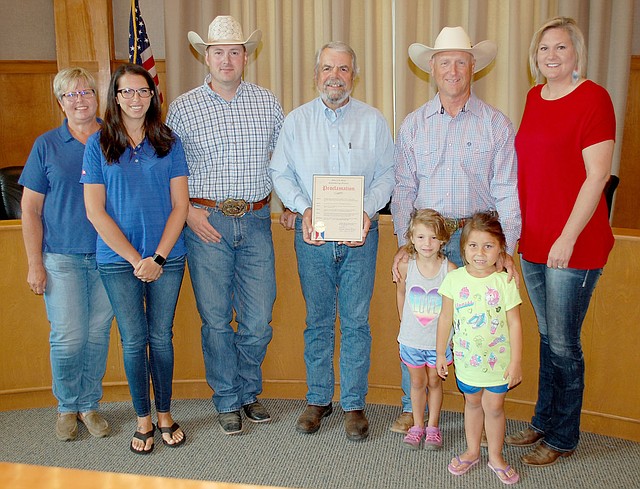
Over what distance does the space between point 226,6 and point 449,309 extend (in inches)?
186

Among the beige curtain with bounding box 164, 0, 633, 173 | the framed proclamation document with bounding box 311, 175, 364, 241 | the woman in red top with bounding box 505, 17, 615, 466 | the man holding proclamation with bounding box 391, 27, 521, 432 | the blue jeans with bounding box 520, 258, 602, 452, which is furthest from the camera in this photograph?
the beige curtain with bounding box 164, 0, 633, 173

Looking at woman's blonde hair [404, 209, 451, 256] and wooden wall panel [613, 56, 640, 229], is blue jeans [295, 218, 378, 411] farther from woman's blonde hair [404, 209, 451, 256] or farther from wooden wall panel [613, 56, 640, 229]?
wooden wall panel [613, 56, 640, 229]

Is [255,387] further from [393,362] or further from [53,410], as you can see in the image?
[53,410]

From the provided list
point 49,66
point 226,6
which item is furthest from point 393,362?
point 49,66

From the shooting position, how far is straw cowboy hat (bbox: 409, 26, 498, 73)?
2908mm

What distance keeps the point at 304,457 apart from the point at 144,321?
97cm

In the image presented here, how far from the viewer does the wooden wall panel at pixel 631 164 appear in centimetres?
610

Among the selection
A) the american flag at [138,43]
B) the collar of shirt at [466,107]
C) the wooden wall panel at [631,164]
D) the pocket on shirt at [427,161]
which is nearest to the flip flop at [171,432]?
the pocket on shirt at [427,161]

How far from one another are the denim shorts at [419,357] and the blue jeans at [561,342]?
0.44 metres

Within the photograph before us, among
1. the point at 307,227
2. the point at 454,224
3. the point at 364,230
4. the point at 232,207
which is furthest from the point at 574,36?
the point at 232,207

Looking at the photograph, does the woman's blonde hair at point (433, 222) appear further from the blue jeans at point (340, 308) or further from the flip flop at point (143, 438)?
the flip flop at point (143, 438)

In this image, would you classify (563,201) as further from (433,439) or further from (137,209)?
(137,209)

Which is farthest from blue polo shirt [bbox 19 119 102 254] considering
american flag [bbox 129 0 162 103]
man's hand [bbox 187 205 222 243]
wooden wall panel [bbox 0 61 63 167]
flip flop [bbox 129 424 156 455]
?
wooden wall panel [bbox 0 61 63 167]

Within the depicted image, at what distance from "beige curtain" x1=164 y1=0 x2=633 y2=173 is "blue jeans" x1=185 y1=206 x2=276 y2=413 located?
3459 millimetres
